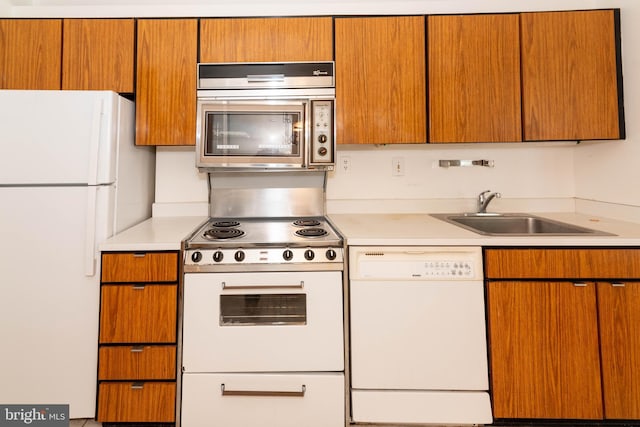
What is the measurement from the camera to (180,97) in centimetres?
192

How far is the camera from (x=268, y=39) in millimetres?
1921

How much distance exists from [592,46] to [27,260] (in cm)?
316

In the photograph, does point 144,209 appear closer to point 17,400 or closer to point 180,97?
point 180,97

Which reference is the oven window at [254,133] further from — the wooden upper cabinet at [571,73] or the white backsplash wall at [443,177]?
the wooden upper cabinet at [571,73]

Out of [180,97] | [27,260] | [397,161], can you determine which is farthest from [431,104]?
[27,260]

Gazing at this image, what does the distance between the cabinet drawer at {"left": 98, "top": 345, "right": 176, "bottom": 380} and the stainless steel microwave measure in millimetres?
989

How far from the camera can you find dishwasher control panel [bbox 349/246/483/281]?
150 cm

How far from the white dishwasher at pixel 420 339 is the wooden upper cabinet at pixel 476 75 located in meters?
0.83

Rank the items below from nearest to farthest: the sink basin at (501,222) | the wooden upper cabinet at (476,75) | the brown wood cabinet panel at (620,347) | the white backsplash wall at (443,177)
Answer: the brown wood cabinet panel at (620,347) → the wooden upper cabinet at (476,75) → the sink basin at (501,222) → the white backsplash wall at (443,177)

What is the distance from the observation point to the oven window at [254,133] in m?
1.86

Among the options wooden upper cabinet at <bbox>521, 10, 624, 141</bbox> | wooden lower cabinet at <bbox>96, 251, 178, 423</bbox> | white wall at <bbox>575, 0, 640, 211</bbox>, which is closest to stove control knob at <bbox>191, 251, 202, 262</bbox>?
wooden lower cabinet at <bbox>96, 251, 178, 423</bbox>

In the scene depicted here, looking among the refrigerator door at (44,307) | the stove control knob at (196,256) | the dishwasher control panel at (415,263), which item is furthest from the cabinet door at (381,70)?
the refrigerator door at (44,307)

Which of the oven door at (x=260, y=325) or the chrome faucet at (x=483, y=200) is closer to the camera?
the oven door at (x=260, y=325)

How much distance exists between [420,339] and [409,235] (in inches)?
18.8
